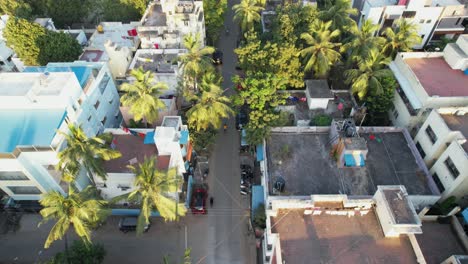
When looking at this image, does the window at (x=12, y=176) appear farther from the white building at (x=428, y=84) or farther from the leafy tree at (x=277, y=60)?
the white building at (x=428, y=84)

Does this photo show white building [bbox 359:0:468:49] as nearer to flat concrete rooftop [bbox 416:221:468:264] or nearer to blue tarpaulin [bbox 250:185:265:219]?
flat concrete rooftop [bbox 416:221:468:264]

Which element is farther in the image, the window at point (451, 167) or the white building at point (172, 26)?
the white building at point (172, 26)

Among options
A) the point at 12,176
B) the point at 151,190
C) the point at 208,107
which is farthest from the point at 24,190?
the point at 208,107

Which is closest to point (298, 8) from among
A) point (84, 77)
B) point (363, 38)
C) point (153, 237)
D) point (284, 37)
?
point (284, 37)

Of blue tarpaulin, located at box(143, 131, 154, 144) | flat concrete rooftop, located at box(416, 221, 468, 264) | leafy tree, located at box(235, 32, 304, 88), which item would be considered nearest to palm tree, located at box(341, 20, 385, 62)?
leafy tree, located at box(235, 32, 304, 88)

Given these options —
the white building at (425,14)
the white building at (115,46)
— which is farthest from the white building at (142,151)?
the white building at (425,14)

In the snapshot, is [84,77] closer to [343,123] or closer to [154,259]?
[154,259]
